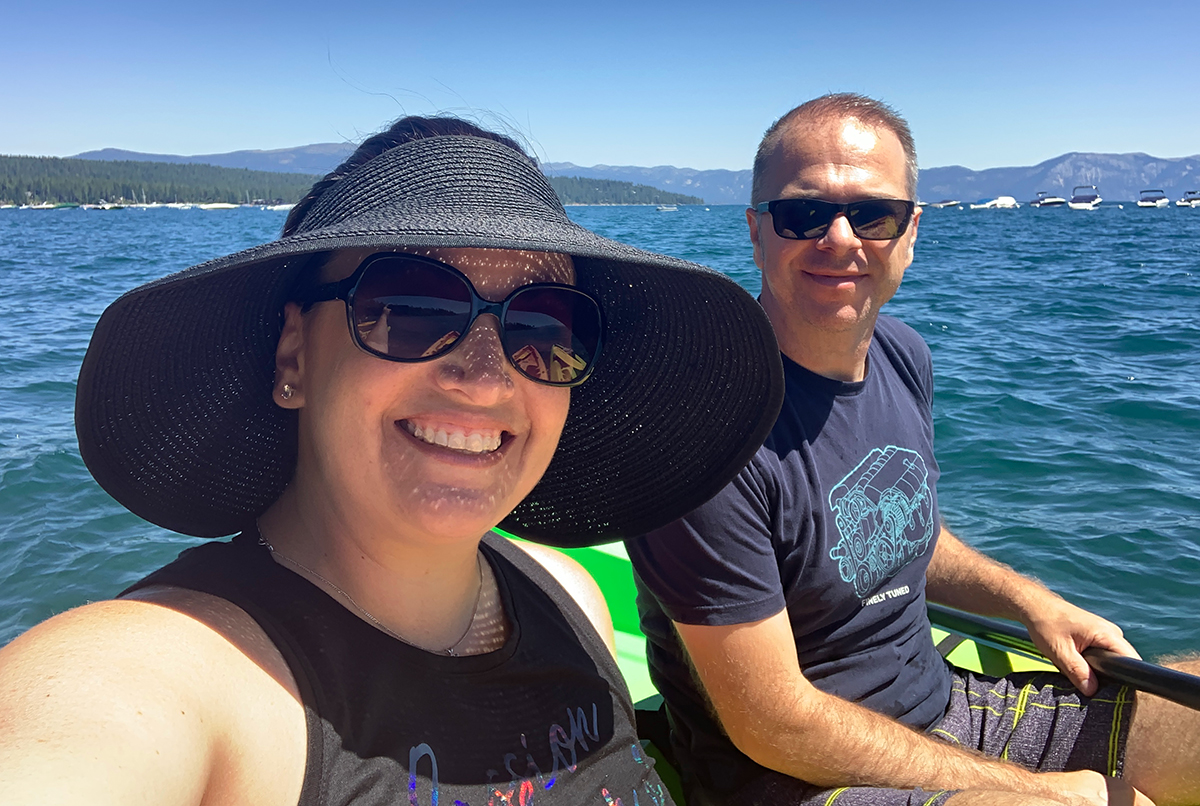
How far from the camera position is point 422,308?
120 centimetres

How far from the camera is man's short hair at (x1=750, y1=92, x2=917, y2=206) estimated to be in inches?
97.0

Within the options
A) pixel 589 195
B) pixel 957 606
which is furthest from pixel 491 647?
pixel 589 195

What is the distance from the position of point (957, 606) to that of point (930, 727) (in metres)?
0.59

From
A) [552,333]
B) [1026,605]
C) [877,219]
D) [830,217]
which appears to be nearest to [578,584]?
[552,333]

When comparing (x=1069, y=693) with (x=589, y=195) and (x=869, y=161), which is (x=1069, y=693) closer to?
(x=869, y=161)

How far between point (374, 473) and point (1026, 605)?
2.19 meters

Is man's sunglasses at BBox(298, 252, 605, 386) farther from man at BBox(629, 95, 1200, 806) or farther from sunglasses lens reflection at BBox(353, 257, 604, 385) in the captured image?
man at BBox(629, 95, 1200, 806)

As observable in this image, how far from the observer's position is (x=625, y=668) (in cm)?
299

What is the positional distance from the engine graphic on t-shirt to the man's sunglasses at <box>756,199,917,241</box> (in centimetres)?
66

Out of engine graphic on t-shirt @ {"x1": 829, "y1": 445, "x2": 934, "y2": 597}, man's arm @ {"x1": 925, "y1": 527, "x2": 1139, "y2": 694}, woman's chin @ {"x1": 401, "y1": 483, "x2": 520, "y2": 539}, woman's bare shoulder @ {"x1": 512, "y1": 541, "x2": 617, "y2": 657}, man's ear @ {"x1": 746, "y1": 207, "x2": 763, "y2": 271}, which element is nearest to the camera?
woman's chin @ {"x1": 401, "y1": 483, "x2": 520, "y2": 539}

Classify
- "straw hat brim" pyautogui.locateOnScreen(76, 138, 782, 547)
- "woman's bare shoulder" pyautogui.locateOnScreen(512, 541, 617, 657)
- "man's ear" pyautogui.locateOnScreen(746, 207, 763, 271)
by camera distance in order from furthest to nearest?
"man's ear" pyautogui.locateOnScreen(746, 207, 763, 271)
"woman's bare shoulder" pyautogui.locateOnScreen(512, 541, 617, 657)
"straw hat brim" pyautogui.locateOnScreen(76, 138, 782, 547)

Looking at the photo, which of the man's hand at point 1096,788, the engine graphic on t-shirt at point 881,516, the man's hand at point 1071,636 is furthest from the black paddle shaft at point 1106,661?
the engine graphic on t-shirt at point 881,516

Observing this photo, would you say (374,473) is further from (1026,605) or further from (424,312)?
(1026,605)

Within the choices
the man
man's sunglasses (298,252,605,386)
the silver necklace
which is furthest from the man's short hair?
the silver necklace
